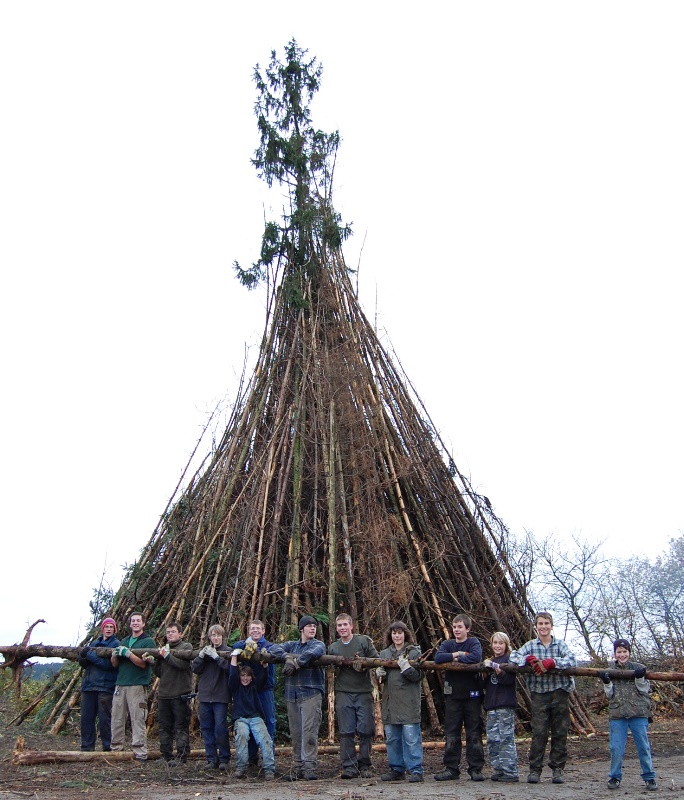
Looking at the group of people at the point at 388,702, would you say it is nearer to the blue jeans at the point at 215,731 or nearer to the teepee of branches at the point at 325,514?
the blue jeans at the point at 215,731

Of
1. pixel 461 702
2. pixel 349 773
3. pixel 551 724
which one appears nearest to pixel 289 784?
pixel 349 773

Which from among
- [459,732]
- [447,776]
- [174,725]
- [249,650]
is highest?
[249,650]

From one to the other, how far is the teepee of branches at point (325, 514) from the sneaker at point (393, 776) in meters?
2.11

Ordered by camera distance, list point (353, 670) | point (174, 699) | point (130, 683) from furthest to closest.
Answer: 1. point (130, 683)
2. point (174, 699)
3. point (353, 670)

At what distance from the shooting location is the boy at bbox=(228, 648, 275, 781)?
6.52m

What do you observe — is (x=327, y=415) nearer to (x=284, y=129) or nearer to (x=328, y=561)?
(x=328, y=561)

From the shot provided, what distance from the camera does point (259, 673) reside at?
691 cm

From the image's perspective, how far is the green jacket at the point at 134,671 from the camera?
25.0ft

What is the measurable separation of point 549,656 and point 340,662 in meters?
1.75

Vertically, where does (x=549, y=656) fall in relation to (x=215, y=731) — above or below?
above

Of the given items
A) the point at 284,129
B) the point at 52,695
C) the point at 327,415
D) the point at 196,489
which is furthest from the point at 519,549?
the point at 284,129

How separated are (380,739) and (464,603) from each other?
189 cm

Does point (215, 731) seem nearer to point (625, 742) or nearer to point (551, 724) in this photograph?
point (551, 724)

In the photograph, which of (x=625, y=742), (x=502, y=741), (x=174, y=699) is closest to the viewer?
Result: (x=625, y=742)
